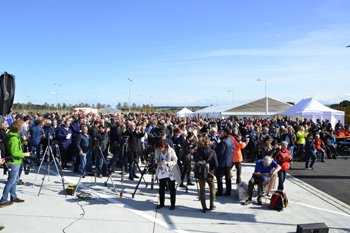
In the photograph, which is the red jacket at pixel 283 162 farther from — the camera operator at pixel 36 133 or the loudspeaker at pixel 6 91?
the camera operator at pixel 36 133

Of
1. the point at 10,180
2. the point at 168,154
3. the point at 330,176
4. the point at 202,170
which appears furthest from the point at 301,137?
the point at 10,180

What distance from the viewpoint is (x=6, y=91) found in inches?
231

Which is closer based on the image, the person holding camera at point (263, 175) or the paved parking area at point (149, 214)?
the paved parking area at point (149, 214)

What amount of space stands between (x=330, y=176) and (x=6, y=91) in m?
11.2

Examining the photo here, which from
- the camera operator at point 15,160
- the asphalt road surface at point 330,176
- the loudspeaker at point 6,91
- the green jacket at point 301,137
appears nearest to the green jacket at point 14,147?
the camera operator at point 15,160

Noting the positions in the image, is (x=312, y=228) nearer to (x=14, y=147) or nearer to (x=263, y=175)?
(x=263, y=175)

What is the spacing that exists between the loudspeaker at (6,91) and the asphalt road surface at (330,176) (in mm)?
9078

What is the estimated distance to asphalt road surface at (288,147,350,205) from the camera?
7.97 m

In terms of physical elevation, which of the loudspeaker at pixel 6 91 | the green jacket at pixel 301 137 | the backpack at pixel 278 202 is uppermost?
the loudspeaker at pixel 6 91

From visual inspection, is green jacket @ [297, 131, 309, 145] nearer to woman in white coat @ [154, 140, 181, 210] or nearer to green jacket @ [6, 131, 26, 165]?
woman in white coat @ [154, 140, 181, 210]

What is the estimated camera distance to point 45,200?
6469mm

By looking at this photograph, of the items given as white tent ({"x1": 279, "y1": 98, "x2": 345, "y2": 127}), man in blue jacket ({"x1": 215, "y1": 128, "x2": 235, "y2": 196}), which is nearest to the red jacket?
man in blue jacket ({"x1": 215, "y1": 128, "x2": 235, "y2": 196})

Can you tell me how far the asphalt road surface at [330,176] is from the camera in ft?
26.2

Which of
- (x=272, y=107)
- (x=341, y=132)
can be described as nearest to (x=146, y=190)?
(x=341, y=132)
